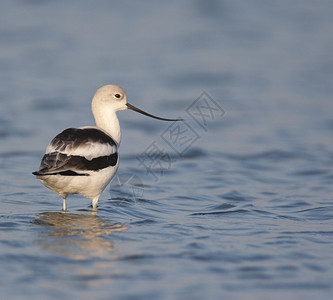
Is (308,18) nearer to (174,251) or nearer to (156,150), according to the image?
(156,150)

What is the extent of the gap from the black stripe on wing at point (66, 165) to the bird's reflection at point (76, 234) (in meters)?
0.51

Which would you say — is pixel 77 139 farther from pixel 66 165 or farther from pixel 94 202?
pixel 94 202

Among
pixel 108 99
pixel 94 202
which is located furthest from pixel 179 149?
pixel 94 202

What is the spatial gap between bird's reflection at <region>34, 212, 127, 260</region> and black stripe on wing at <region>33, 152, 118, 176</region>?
0.51 m

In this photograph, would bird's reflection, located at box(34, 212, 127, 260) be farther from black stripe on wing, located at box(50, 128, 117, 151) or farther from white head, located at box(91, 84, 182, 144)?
white head, located at box(91, 84, 182, 144)

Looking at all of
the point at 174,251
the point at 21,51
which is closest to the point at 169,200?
the point at 174,251

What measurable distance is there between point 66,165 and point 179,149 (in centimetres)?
434

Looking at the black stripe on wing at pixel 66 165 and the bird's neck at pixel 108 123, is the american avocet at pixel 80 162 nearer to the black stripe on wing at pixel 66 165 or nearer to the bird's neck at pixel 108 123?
the black stripe on wing at pixel 66 165

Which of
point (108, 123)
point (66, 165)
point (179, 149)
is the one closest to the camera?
point (66, 165)

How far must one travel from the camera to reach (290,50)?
16641 millimetres

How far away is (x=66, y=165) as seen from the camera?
6988mm

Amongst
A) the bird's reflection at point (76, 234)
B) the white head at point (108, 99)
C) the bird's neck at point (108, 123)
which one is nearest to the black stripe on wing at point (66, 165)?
the bird's reflection at point (76, 234)

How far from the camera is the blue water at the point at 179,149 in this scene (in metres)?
5.62

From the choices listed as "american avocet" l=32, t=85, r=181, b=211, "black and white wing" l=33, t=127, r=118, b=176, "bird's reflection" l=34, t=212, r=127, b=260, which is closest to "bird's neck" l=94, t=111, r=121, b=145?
"american avocet" l=32, t=85, r=181, b=211
